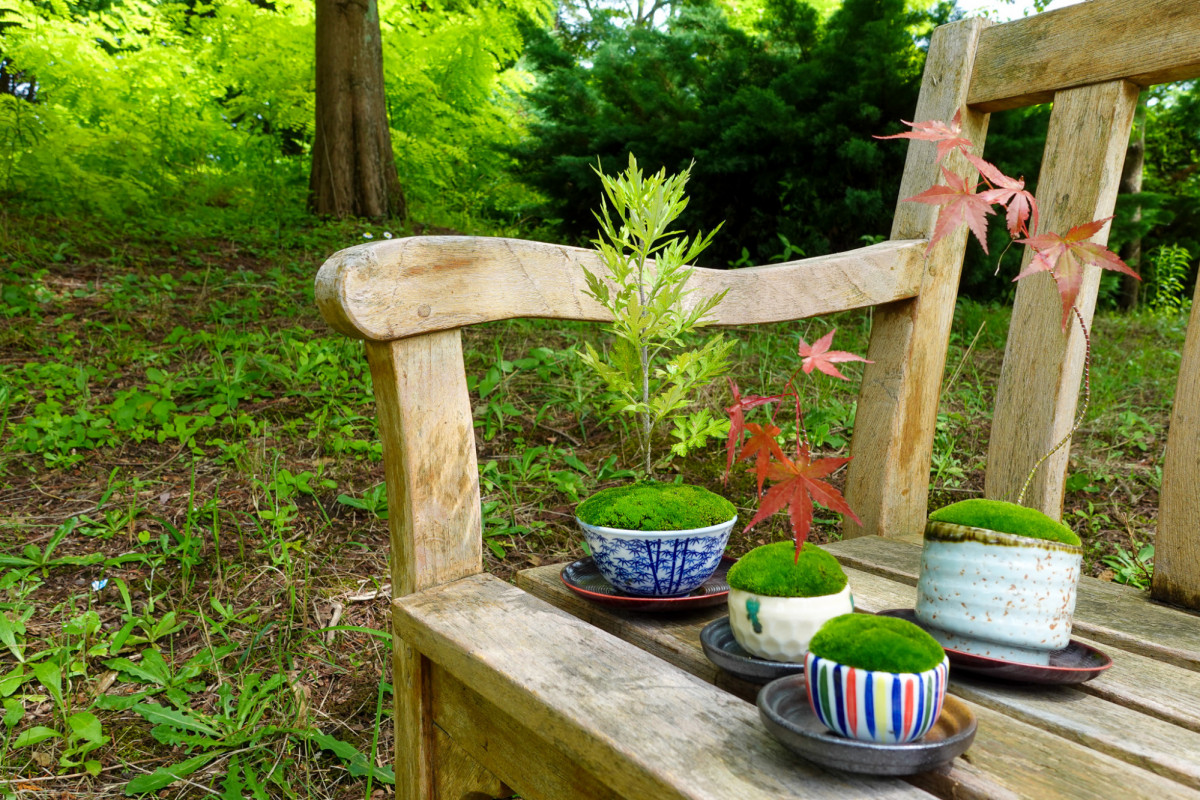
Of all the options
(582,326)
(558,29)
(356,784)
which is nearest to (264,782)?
(356,784)

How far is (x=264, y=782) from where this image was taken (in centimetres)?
139

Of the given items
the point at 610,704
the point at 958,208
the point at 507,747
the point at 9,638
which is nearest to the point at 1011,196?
the point at 958,208

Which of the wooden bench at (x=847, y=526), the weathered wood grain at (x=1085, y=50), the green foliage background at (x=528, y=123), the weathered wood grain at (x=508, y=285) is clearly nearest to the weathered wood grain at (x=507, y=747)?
the wooden bench at (x=847, y=526)

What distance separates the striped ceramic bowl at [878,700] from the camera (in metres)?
0.59

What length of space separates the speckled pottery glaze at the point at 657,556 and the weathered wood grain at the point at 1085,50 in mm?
919

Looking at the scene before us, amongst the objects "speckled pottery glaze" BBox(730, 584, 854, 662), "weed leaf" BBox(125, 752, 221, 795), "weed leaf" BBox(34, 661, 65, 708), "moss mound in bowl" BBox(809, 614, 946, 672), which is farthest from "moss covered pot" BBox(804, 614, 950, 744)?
"weed leaf" BBox(34, 661, 65, 708)

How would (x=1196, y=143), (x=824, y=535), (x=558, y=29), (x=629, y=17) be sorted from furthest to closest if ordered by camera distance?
1. (x=629, y=17)
2. (x=558, y=29)
3. (x=1196, y=143)
4. (x=824, y=535)

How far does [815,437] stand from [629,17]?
509 inches

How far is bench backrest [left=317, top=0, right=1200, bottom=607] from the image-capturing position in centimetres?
102

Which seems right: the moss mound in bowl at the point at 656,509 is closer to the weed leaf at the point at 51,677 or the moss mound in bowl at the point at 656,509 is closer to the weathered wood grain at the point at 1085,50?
the weathered wood grain at the point at 1085,50

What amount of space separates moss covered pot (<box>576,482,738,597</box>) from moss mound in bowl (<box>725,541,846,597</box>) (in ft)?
0.44

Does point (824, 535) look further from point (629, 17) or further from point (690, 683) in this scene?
point (629, 17)

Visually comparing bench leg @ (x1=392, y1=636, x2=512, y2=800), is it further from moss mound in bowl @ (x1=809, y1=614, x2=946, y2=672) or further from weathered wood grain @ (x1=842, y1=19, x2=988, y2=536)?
weathered wood grain @ (x1=842, y1=19, x2=988, y2=536)

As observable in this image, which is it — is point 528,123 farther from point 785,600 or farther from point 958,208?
point 785,600
